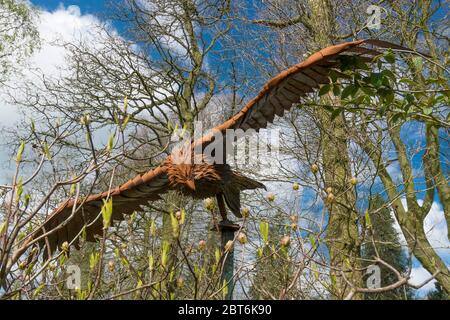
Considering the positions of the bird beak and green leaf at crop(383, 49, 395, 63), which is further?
the bird beak

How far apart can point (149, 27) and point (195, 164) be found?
7.34 meters

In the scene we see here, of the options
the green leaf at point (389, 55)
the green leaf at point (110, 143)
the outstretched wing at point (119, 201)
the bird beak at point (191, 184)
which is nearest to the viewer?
the green leaf at point (110, 143)

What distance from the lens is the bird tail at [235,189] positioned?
3.22 meters

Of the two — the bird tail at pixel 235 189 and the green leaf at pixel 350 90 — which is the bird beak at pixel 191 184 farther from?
the green leaf at pixel 350 90

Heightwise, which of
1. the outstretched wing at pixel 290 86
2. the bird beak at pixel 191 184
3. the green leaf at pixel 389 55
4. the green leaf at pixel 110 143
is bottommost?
the green leaf at pixel 110 143

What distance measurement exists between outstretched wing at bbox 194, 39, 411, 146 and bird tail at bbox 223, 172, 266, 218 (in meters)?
0.38

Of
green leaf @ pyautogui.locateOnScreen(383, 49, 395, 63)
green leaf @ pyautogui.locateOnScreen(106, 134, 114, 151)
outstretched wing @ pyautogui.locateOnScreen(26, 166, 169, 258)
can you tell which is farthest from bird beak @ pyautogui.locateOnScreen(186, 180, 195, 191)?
green leaf @ pyautogui.locateOnScreen(383, 49, 395, 63)

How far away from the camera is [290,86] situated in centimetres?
289

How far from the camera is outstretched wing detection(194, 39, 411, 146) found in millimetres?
2703

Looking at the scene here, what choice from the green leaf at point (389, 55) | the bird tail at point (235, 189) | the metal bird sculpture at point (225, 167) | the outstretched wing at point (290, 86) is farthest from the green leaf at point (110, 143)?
the green leaf at point (389, 55)

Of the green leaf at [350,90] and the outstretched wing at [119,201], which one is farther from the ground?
the green leaf at [350,90]

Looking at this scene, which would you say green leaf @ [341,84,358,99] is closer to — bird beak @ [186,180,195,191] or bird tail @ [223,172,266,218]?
bird tail @ [223,172,266,218]

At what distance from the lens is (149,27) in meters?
9.73
